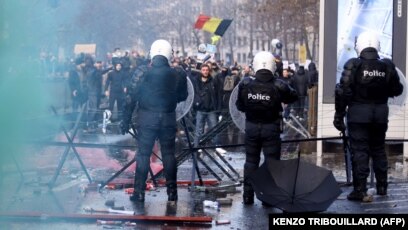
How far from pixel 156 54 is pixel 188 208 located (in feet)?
5.99

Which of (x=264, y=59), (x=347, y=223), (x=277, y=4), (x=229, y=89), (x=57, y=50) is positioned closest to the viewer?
(x=347, y=223)

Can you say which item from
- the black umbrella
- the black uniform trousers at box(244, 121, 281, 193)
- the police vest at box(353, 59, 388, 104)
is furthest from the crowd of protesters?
the black umbrella

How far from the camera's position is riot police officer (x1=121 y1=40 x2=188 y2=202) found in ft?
37.2

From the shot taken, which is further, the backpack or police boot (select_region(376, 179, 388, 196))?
the backpack

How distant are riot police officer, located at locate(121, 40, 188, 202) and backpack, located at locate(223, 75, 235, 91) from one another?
11348mm

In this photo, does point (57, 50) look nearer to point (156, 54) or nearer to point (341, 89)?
point (156, 54)

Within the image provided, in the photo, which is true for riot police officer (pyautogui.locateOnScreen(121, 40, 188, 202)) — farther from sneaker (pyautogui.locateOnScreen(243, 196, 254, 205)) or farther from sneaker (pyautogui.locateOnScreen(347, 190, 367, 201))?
sneaker (pyautogui.locateOnScreen(347, 190, 367, 201))

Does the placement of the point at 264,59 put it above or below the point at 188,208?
above

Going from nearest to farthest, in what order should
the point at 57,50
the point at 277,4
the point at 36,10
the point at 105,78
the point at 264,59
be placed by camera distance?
the point at 36,10 → the point at 57,50 → the point at 264,59 → the point at 105,78 → the point at 277,4

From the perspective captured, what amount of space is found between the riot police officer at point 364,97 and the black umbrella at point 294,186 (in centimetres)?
128

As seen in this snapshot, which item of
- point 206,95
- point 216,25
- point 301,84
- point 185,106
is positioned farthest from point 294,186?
point 301,84

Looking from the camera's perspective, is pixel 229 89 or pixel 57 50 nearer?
pixel 57 50

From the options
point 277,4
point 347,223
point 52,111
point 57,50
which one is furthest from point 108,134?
point 277,4

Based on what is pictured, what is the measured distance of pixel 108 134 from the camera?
17.3 meters
